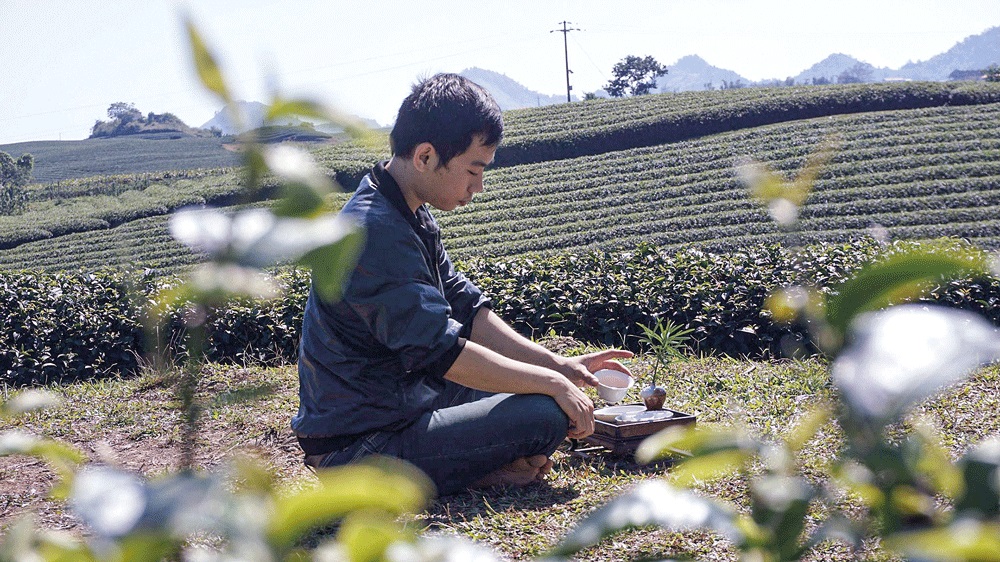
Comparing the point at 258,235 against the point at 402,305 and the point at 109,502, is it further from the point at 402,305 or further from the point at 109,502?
the point at 402,305

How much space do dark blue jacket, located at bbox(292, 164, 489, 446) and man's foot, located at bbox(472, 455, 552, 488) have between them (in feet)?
0.97

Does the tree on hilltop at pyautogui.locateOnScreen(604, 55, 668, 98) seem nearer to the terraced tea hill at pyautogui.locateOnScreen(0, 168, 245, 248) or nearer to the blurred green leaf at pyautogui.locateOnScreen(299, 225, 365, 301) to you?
the terraced tea hill at pyautogui.locateOnScreen(0, 168, 245, 248)

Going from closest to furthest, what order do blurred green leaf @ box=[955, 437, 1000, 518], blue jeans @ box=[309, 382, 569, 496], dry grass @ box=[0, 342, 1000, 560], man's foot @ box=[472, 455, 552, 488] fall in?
blurred green leaf @ box=[955, 437, 1000, 518], dry grass @ box=[0, 342, 1000, 560], blue jeans @ box=[309, 382, 569, 496], man's foot @ box=[472, 455, 552, 488]

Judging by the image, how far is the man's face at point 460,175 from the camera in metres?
2.42

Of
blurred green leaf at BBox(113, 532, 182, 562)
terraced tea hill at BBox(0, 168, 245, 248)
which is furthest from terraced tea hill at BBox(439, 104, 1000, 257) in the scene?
blurred green leaf at BBox(113, 532, 182, 562)

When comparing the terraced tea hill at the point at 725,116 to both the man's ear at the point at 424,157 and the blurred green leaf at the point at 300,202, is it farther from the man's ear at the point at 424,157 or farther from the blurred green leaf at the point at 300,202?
the blurred green leaf at the point at 300,202

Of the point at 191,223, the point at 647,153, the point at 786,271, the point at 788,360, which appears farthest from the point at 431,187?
the point at 647,153

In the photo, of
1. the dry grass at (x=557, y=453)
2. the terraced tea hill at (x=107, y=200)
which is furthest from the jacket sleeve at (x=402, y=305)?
the terraced tea hill at (x=107, y=200)

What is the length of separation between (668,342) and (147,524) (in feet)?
11.8

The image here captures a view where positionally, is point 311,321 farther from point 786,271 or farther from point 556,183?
point 556,183

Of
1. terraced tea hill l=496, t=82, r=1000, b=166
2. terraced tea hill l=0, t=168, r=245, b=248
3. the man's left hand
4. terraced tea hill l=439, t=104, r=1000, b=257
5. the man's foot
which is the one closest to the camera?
the man's foot

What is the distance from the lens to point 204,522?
32 cm

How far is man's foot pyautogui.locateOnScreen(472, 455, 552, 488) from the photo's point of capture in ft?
8.64

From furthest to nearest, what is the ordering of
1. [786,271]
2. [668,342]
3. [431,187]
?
[786,271], [668,342], [431,187]
